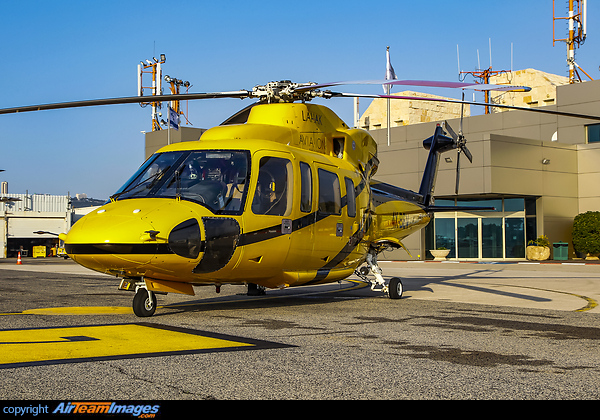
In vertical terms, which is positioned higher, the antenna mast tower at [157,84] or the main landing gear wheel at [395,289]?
the antenna mast tower at [157,84]

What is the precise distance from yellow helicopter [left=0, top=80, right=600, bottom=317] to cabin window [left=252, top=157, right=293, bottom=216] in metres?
0.02

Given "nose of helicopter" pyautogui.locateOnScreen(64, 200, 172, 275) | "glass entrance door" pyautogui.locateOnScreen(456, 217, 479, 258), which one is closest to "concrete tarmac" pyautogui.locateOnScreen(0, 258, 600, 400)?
"nose of helicopter" pyautogui.locateOnScreen(64, 200, 172, 275)

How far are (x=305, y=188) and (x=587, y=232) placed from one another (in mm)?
28132

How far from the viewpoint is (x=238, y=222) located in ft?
29.0

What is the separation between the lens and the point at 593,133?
37094 millimetres

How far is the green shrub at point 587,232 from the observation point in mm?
33156

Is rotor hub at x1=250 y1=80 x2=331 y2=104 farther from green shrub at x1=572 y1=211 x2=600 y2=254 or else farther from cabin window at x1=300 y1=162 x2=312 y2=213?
green shrub at x1=572 y1=211 x2=600 y2=254

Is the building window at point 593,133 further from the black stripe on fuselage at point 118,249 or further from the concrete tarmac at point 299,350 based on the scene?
the black stripe on fuselage at point 118,249

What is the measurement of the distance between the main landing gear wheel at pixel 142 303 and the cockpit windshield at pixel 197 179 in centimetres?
138

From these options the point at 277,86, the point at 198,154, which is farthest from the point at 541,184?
the point at 198,154

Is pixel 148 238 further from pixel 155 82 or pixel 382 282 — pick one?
pixel 155 82

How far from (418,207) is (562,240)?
23.5m

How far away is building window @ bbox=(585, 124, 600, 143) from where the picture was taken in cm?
3691

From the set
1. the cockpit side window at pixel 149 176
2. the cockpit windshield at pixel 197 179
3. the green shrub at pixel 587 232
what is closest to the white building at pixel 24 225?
the green shrub at pixel 587 232
